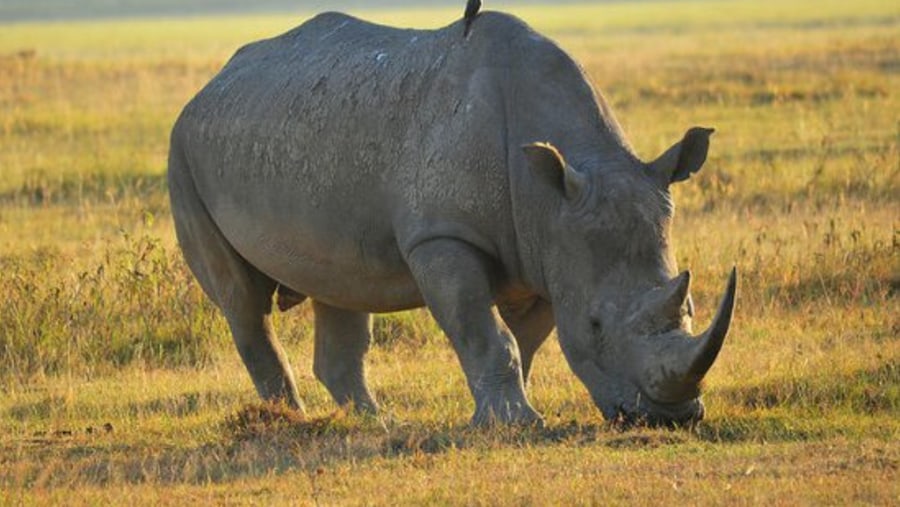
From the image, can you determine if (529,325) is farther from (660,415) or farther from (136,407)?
(136,407)

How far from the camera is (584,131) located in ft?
30.4

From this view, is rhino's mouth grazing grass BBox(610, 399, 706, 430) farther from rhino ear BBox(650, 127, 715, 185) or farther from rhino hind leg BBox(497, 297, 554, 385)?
rhino hind leg BBox(497, 297, 554, 385)

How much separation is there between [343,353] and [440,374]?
58 centimetres

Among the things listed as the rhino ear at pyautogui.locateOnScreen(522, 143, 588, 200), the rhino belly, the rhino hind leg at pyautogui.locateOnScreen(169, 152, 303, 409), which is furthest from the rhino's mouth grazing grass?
the rhino hind leg at pyautogui.locateOnScreen(169, 152, 303, 409)

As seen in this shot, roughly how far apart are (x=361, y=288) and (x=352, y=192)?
48cm

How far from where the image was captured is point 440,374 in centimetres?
1122

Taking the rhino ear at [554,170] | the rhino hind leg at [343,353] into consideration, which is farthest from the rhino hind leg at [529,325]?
the rhino ear at [554,170]

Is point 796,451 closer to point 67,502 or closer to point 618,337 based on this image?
point 618,337

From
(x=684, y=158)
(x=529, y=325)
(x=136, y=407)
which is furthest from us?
(x=136, y=407)

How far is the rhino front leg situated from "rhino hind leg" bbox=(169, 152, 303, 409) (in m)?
1.64

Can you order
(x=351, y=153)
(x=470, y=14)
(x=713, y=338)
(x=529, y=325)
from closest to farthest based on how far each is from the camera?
(x=713, y=338), (x=470, y=14), (x=351, y=153), (x=529, y=325)

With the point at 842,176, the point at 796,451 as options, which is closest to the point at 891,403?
the point at 796,451

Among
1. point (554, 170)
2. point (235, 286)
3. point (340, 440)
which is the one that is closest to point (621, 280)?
point (554, 170)

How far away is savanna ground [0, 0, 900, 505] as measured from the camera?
8070 millimetres
